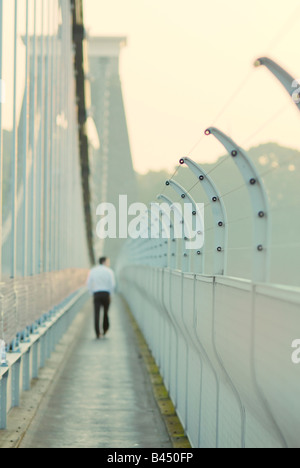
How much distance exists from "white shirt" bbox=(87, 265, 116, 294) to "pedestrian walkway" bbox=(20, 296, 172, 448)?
2760mm

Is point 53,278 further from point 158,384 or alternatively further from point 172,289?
point 172,289

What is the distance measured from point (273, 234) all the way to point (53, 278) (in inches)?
390

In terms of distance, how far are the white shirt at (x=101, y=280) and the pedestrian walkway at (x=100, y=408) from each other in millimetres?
2760

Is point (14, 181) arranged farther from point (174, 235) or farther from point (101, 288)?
point (101, 288)

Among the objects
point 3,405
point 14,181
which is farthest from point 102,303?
point 3,405

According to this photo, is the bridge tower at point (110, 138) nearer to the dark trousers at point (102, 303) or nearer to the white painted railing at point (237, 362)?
the dark trousers at point (102, 303)

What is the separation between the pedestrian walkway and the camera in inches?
243

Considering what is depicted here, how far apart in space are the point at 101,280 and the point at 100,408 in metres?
7.26

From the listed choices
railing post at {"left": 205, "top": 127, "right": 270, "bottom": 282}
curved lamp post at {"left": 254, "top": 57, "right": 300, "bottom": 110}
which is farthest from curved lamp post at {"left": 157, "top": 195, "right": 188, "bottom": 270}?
curved lamp post at {"left": 254, "top": 57, "right": 300, "bottom": 110}

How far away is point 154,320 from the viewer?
32.8 feet

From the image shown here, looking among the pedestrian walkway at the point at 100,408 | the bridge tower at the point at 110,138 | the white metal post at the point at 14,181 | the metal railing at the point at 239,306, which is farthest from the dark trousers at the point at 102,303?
the bridge tower at the point at 110,138

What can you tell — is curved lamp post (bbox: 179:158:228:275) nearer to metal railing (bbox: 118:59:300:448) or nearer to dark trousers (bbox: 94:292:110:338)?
metal railing (bbox: 118:59:300:448)

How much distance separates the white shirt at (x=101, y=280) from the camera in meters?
14.6

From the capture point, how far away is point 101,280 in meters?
14.7
